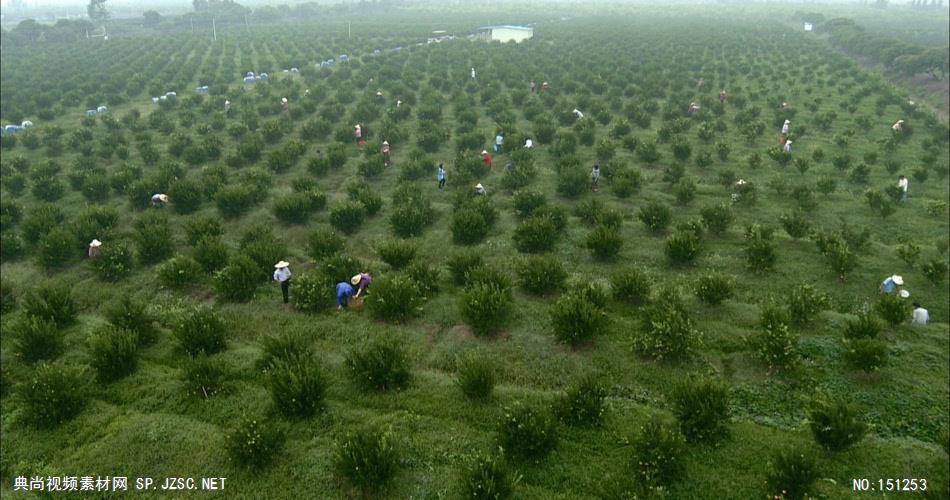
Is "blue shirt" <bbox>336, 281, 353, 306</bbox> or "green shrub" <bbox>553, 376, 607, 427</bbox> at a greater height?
"blue shirt" <bbox>336, 281, 353, 306</bbox>

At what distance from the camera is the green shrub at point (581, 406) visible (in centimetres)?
1062

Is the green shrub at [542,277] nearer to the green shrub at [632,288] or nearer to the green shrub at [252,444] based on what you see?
the green shrub at [632,288]

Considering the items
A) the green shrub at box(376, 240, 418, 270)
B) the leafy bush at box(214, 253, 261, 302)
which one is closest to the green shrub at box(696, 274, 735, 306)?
the green shrub at box(376, 240, 418, 270)

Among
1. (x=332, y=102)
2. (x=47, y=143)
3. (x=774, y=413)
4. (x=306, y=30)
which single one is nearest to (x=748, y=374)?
(x=774, y=413)

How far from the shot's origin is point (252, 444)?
959cm

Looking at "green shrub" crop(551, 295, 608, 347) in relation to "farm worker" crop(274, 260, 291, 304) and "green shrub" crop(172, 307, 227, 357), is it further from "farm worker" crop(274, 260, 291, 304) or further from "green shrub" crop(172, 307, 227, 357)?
"green shrub" crop(172, 307, 227, 357)

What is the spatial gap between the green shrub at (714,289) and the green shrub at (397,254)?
8606 millimetres

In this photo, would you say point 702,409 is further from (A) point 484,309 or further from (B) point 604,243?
(B) point 604,243

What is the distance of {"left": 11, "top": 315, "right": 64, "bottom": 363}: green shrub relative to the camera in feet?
41.5

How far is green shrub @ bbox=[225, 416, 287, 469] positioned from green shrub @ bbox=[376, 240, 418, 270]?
7.61 meters

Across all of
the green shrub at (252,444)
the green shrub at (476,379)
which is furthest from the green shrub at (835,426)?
the green shrub at (252,444)

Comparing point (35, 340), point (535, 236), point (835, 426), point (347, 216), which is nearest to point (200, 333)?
point (35, 340)

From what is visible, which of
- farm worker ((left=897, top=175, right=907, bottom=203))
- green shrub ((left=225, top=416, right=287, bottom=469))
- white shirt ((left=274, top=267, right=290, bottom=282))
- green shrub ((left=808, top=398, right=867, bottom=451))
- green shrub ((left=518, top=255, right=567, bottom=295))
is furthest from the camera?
farm worker ((left=897, top=175, right=907, bottom=203))

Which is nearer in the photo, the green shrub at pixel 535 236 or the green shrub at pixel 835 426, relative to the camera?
the green shrub at pixel 835 426
